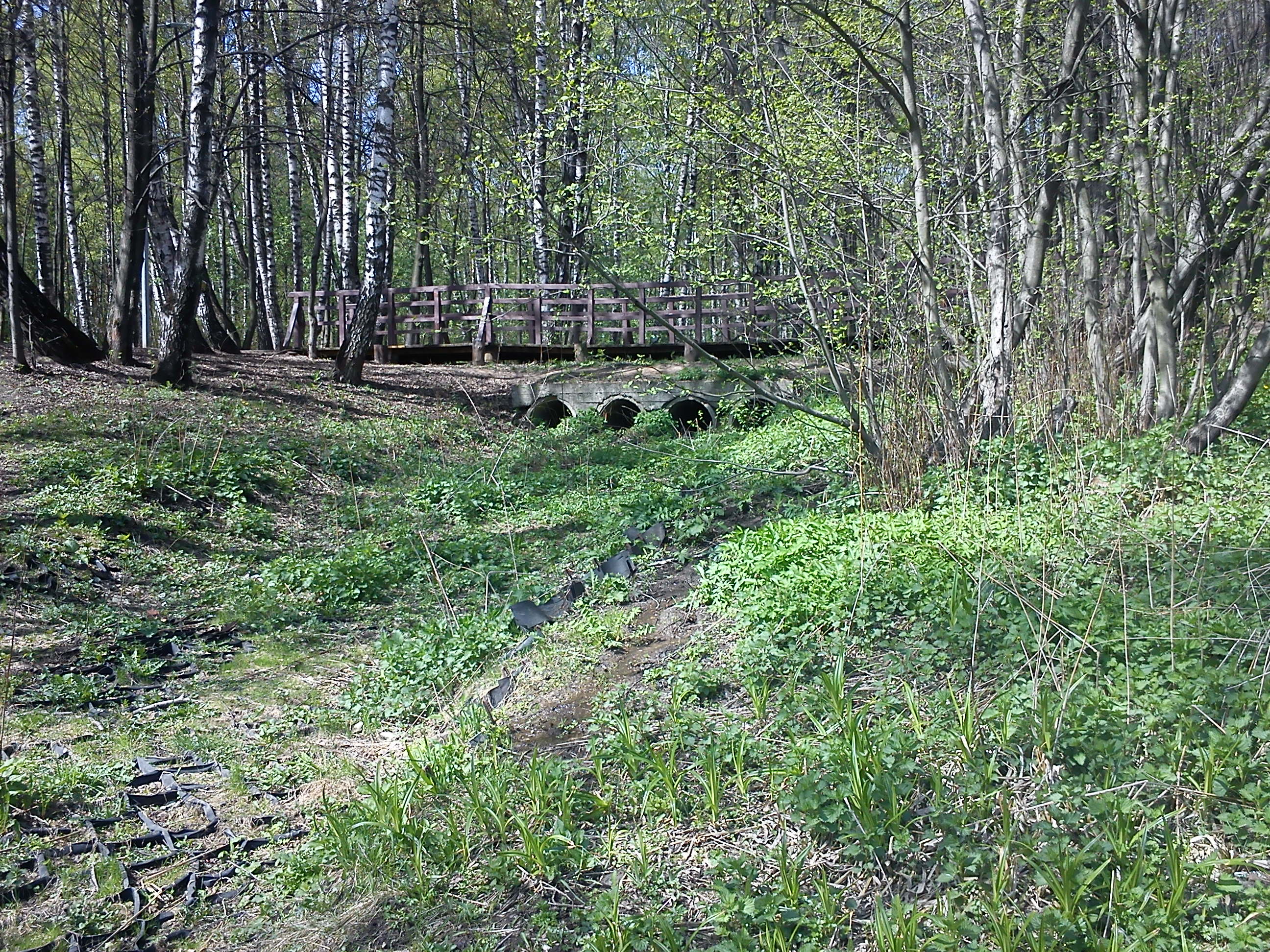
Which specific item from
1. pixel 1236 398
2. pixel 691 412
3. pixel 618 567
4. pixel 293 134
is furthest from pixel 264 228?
pixel 1236 398

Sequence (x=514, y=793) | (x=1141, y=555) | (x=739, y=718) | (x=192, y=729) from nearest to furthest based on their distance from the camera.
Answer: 1. (x=514, y=793)
2. (x=739, y=718)
3. (x=1141, y=555)
4. (x=192, y=729)

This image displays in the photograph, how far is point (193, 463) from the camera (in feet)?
30.8

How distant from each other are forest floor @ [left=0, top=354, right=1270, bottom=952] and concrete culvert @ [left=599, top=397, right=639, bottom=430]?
7.83 meters

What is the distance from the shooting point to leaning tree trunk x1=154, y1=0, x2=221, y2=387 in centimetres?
1163

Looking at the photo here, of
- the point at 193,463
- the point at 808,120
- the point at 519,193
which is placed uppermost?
the point at 808,120

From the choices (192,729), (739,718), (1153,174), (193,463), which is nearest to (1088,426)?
(1153,174)

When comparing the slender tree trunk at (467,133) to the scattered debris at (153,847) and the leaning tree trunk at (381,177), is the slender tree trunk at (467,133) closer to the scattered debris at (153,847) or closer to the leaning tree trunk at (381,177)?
the leaning tree trunk at (381,177)

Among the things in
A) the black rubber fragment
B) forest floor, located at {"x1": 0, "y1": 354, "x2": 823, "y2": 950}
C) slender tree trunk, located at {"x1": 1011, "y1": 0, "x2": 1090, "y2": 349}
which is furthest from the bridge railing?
the black rubber fragment

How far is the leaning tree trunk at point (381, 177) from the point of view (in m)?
13.3

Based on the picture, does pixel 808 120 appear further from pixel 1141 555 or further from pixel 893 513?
pixel 1141 555

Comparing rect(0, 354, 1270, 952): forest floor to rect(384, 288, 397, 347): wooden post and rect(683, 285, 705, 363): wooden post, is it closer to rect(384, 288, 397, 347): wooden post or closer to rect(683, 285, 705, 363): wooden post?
rect(683, 285, 705, 363): wooden post

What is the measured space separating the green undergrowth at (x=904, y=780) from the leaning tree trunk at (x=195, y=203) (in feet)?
31.4

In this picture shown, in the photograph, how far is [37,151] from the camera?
552 inches

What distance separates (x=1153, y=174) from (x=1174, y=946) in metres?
6.44
